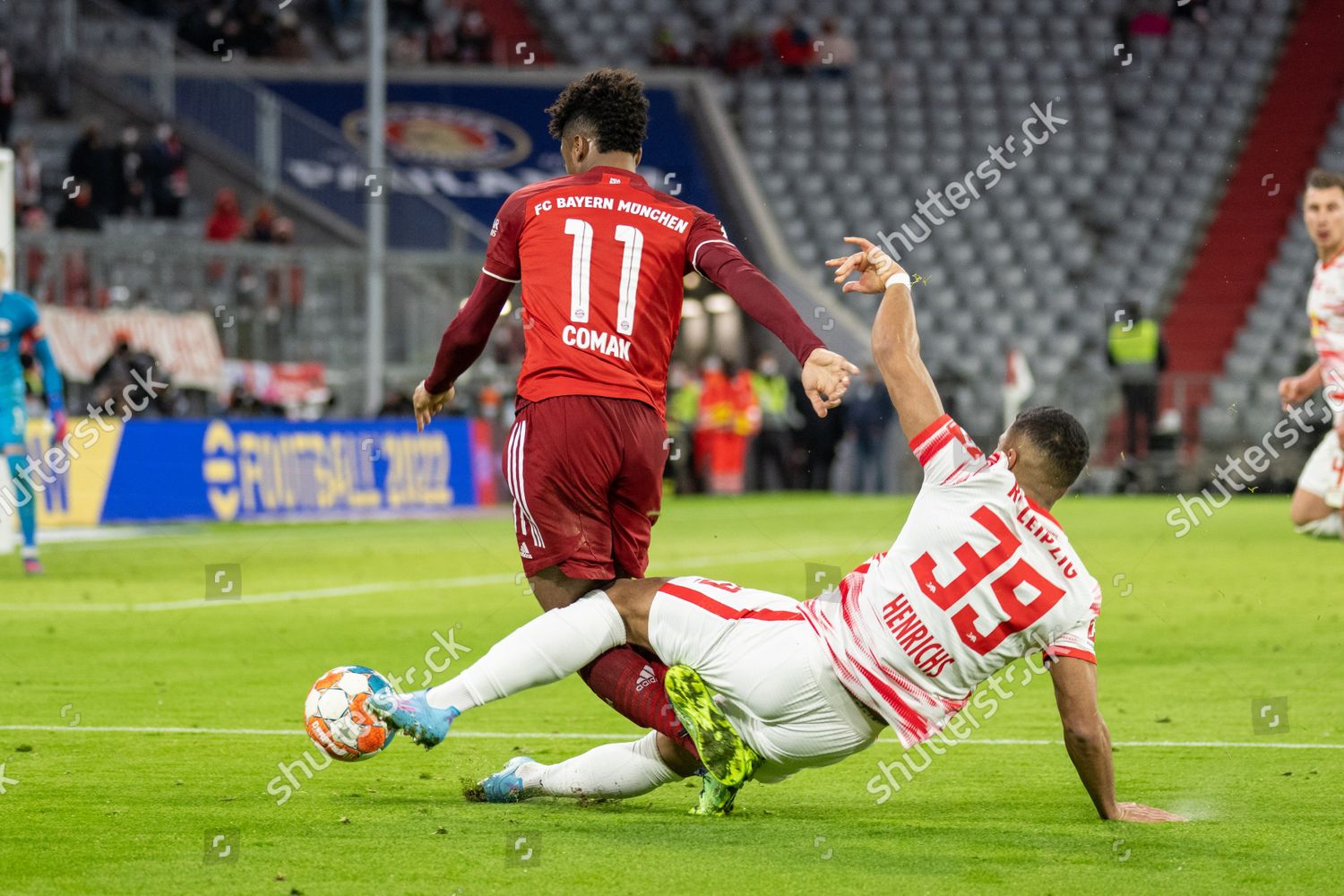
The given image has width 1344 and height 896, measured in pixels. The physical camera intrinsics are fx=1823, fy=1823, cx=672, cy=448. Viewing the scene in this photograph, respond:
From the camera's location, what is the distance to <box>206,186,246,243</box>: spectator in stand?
22.2 meters

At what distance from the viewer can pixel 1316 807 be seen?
486 cm

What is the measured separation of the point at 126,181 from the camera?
22.1 meters

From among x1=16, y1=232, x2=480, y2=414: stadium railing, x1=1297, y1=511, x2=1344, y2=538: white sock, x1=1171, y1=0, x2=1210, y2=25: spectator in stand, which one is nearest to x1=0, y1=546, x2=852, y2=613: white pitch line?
x1=1297, y1=511, x2=1344, y2=538: white sock

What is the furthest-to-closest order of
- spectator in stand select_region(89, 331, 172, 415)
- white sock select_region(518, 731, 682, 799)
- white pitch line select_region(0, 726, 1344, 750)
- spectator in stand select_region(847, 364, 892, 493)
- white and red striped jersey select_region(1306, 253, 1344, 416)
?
spectator in stand select_region(847, 364, 892, 493)
spectator in stand select_region(89, 331, 172, 415)
white and red striped jersey select_region(1306, 253, 1344, 416)
white pitch line select_region(0, 726, 1344, 750)
white sock select_region(518, 731, 682, 799)

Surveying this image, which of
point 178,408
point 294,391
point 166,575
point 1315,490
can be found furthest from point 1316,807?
point 294,391

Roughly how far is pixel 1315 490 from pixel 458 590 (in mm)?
5197

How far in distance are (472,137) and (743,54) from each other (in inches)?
207

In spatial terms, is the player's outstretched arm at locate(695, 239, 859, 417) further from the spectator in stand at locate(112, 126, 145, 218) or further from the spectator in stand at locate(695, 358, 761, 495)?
the spectator in stand at locate(695, 358, 761, 495)

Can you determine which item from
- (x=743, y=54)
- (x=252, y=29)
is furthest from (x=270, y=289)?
(x=743, y=54)

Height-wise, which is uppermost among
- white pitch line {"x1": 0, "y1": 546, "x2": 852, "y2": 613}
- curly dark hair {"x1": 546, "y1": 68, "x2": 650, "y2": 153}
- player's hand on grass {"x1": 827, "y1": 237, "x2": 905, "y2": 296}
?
curly dark hair {"x1": 546, "y1": 68, "x2": 650, "y2": 153}

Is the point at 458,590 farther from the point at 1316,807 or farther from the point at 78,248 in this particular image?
the point at 78,248

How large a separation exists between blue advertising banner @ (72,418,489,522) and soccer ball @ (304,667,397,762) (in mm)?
12695

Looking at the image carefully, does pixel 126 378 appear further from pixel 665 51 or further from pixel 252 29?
pixel 665 51


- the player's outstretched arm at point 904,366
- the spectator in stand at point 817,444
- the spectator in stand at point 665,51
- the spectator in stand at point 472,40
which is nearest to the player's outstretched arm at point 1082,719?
the player's outstretched arm at point 904,366
